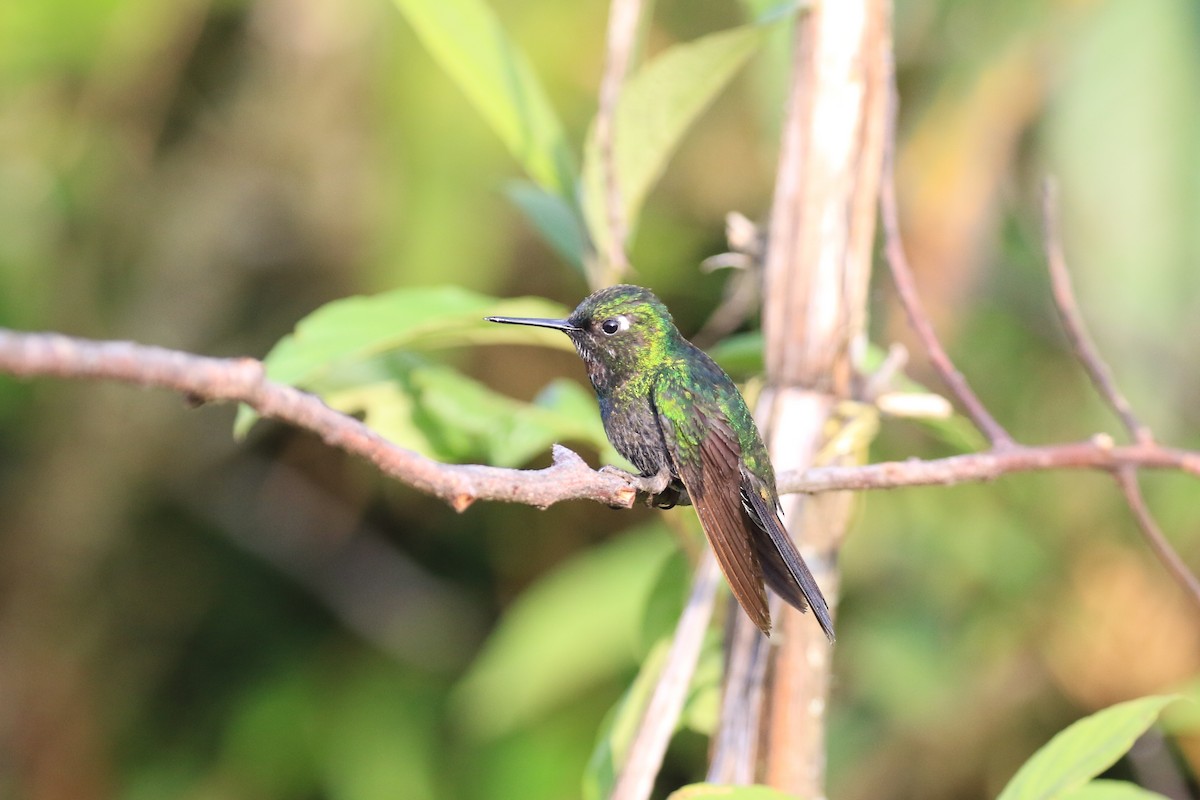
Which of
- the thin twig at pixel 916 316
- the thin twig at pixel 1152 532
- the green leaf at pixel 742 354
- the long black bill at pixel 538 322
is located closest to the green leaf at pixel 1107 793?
the thin twig at pixel 1152 532

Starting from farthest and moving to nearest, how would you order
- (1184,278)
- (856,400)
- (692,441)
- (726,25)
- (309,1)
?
(726,25), (309,1), (1184,278), (856,400), (692,441)

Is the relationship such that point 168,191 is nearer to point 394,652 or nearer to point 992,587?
point 394,652

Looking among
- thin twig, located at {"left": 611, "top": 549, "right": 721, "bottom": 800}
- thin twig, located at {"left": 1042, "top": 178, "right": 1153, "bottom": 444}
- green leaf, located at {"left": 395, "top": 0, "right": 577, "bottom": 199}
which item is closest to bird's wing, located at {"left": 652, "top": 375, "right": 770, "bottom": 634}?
thin twig, located at {"left": 611, "top": 549, "right": 721, "bottom": 800}

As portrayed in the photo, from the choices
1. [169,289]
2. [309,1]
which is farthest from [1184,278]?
[169,289]

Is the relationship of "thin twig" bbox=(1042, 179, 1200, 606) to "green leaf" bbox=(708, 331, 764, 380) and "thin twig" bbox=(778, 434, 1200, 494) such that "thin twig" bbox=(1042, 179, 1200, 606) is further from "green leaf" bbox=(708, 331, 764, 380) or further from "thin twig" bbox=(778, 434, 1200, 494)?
"green leaf" bbox=(708, 331, 764, 380)

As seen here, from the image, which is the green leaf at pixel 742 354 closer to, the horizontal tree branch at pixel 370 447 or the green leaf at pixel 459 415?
the green leaf at pixel 459 415

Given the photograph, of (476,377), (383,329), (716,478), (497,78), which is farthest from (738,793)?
(476,377)
